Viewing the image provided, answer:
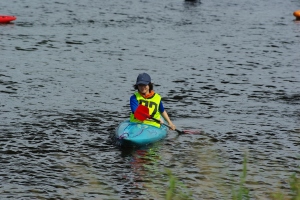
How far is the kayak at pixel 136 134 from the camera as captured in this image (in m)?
15.1

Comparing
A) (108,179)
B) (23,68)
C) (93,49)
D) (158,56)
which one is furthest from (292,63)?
(108,179)

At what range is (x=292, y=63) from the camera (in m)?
28.1

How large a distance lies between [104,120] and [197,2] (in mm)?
32039

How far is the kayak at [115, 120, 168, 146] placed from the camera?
49.5 feet

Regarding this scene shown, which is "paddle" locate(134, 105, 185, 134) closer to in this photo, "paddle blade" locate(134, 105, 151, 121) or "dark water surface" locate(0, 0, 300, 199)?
"paddle blade" locate(134, 105, 151, 121)

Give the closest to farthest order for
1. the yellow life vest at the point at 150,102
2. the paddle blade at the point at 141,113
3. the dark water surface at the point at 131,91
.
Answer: the dark water surface at the point at 131,91 → the paddle blade at the point at 141,113 → the yellow life vest at the point at 150,102

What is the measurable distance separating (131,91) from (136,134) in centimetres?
691

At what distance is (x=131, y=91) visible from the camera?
2211cm

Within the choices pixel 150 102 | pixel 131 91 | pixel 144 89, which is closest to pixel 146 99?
pixel 150 102

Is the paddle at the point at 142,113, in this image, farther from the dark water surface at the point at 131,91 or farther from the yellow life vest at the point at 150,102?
the dark water surface at the point at 131,91

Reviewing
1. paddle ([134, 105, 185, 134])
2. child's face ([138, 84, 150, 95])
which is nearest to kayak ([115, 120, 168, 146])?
paddle ([134, 105, 185, 134])

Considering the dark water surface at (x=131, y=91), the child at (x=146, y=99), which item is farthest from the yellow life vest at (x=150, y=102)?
the dark water surface at (x=131, y=91)

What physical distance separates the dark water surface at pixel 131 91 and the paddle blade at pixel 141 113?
689 millimetres

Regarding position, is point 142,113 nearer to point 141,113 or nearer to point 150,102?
point 141,113
